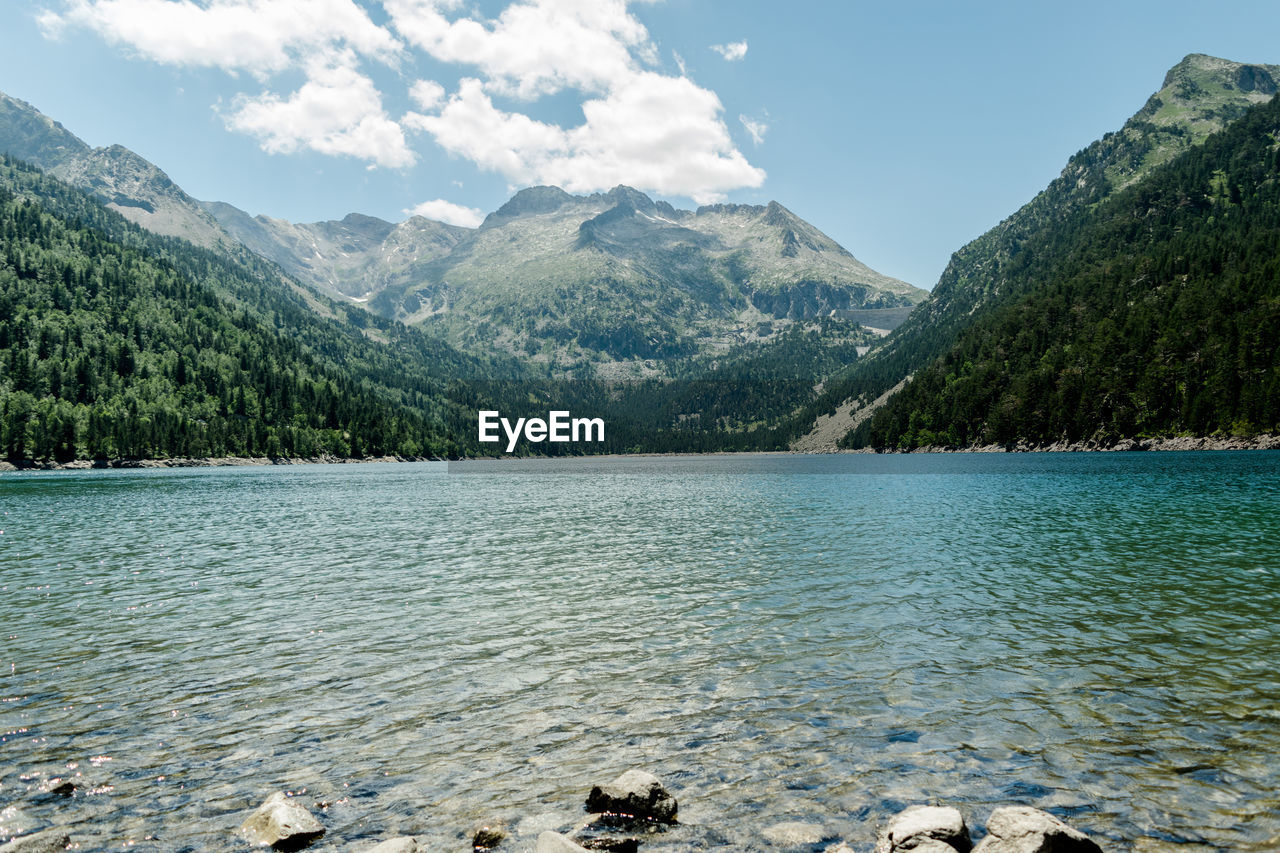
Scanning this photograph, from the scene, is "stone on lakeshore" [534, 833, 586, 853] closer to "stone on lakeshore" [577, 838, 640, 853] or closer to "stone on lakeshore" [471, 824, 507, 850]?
"stone on lakeshore" [577, 838, 640, 853]

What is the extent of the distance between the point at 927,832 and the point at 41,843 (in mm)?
13750

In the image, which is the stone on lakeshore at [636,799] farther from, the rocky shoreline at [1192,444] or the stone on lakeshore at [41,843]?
the rocky shoreline at [1192,444]

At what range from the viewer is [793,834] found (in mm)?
10891

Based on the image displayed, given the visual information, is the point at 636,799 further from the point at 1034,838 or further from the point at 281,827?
the point at 1034,838

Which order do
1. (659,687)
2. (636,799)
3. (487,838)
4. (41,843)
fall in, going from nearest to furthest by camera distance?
(41,843)
(487,838)
(636,799)
(659,687)

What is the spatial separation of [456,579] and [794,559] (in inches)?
771

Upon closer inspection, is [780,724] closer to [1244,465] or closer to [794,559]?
[794,559]

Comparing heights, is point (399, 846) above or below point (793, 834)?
above

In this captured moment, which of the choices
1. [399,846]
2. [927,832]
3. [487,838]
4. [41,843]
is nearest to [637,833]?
[487,838]

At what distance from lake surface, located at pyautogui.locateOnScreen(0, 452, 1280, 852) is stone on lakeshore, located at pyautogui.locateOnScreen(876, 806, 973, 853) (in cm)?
75

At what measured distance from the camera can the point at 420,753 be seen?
14492mm

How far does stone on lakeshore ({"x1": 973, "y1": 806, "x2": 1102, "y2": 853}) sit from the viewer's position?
9.38 metres

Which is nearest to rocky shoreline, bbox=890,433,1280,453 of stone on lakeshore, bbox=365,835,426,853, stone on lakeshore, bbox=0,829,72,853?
stone on lakeshore, bbox=365,835,426,853

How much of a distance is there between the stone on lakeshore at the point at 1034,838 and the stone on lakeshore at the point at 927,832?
30 cm
